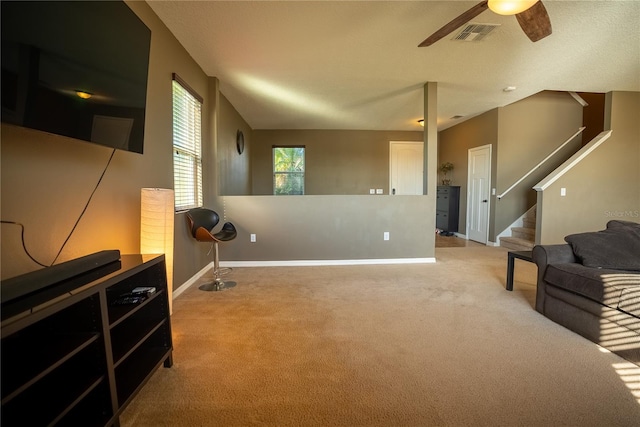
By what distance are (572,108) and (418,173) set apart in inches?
121

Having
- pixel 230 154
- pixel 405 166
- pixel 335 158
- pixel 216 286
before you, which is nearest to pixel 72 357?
pixel 216 286

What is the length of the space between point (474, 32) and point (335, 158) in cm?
435

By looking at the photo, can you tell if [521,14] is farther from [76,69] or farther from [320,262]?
[320,262]

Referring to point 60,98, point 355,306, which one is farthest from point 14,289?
point 355,306

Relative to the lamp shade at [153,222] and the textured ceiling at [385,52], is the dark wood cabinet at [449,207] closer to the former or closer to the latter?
the textured ceiling at [385,52]

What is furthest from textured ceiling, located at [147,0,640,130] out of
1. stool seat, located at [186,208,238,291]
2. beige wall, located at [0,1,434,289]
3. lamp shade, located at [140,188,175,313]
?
stool seat, located at [186,208,238,291]

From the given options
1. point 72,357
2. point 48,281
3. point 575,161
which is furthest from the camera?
point 575,161

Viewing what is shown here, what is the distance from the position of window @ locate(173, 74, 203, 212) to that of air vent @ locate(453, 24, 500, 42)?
9.17 ft

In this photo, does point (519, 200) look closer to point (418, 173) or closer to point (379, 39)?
point (418, 173)

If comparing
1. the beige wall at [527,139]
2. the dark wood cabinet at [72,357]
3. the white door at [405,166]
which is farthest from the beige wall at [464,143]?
the dark wood cabinet at [72,357]

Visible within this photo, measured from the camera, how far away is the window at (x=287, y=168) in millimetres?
6805

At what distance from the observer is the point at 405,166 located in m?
7.01

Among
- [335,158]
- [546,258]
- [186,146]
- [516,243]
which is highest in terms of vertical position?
[335,158]

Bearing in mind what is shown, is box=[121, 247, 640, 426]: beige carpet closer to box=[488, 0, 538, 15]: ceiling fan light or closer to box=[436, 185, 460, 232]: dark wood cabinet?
box=[488, 0, 538, 15]: ceiling fan light
